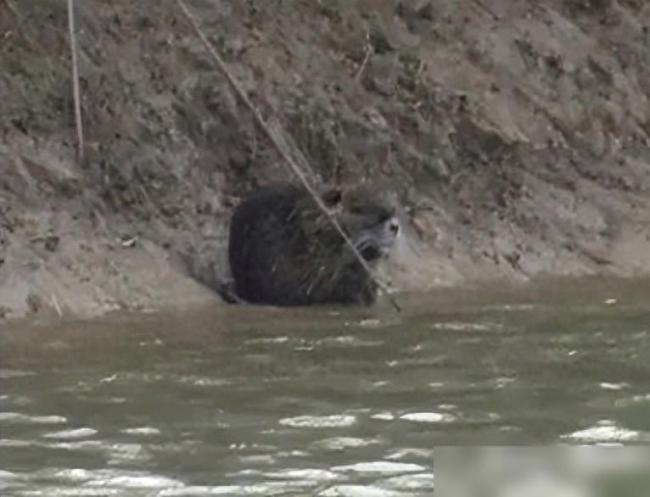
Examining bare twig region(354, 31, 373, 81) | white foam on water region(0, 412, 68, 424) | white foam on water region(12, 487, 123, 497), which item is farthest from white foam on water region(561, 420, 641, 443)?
bare twig region(354, 31, 373, 81)

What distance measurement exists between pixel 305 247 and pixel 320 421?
4.19m

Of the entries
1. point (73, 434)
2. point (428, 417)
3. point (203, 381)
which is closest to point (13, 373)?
point (203, 381)

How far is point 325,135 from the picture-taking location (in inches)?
519

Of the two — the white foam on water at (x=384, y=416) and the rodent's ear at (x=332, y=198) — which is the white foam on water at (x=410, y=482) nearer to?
the white foam on water at (x=384, y=416)

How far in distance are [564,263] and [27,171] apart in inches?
152

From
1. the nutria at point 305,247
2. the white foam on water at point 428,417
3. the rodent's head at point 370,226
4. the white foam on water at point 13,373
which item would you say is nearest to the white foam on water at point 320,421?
the white foam on water at point 428,417

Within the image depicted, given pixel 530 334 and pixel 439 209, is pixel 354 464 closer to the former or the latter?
pixel 530 334

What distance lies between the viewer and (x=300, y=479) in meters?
6.19

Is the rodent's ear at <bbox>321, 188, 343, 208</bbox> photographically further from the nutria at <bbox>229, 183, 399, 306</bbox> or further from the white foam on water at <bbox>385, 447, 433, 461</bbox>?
the white foam on water at <bbox>385, 447, 433, 461</bbox>

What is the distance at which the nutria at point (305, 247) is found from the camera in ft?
36.3

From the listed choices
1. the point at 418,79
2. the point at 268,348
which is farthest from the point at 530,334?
the point at 418,79

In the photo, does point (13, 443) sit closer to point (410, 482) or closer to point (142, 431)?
point (142, 431)

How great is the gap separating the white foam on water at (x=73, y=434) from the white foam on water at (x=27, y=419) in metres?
0.18

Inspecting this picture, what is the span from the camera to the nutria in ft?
36.3
